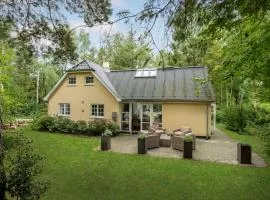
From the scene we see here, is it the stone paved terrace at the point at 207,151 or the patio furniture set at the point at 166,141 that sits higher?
the patio furniture set at the point at 166,141

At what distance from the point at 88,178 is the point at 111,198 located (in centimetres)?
177

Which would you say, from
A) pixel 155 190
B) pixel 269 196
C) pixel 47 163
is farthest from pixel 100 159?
pixel 269 196

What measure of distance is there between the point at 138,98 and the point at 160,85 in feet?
7.11

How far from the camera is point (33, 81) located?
113ft

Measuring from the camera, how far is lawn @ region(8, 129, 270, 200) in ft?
22.0

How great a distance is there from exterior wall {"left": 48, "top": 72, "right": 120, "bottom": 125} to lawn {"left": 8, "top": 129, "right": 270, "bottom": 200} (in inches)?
271

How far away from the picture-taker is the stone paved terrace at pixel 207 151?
10266 mm

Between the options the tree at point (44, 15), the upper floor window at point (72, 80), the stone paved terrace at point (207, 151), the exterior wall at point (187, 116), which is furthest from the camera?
the upper floor window at point (72, 80)

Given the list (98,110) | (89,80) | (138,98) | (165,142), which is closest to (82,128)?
(98,110)

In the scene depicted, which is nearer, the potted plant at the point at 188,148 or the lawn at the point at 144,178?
the lawn at the point at 144,178

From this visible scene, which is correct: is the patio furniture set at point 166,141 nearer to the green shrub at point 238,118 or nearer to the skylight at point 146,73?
the skylight at point 146,73

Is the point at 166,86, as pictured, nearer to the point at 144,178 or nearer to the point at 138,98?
the point at 138,98

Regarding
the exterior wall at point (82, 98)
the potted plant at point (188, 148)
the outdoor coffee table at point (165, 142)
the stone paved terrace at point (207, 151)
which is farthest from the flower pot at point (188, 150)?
the exterior wall at point (82, 98)

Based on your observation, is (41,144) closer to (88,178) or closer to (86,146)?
(86,146)
